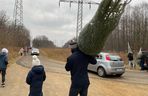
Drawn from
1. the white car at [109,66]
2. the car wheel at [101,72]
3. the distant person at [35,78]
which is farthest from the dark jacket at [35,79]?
the car wheel at [101,72]

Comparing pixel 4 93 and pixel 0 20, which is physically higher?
pixel 0 20

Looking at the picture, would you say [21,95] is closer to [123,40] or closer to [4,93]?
[4,93]

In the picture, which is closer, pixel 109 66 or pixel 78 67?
pixel 78 67

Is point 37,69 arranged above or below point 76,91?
above

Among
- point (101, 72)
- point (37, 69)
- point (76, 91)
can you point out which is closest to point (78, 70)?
point (76, 91)

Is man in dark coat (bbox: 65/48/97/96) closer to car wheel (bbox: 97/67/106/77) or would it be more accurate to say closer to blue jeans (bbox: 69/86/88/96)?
blue jeans (bbox: 69/86/88/96)

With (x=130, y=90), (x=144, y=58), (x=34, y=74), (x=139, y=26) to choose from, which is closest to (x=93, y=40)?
(x=34, y=74)

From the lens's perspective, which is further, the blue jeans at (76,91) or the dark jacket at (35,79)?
the dark jacket at (35,79)

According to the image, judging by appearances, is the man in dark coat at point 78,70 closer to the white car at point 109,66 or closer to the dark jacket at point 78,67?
the dark jacket at point 78,67

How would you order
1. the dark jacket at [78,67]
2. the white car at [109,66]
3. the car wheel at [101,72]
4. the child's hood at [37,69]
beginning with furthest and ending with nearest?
the car wheel at [101,72], the white car at [109,66], the child's hood at [37,69], the dark jacket at [78,67]

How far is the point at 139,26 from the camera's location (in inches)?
2977

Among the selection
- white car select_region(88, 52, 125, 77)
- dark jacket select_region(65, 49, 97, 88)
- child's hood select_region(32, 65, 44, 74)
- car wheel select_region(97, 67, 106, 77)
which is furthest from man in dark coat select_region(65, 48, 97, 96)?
car wheel select_region(97, 67, 106, 77)

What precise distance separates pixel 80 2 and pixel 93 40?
38.8 meters

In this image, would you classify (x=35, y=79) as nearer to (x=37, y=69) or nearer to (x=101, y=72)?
(x=37, y=69)
